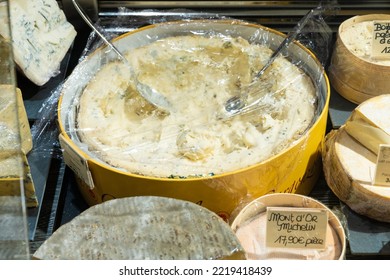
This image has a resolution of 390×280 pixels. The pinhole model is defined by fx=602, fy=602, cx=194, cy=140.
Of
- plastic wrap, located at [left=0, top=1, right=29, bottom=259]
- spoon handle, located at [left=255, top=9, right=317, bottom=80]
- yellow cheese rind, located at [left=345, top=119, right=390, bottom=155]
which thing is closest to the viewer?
plastic wrap, located at [left=0, top=1, right=29, bottom=259]

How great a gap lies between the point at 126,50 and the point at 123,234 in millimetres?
993

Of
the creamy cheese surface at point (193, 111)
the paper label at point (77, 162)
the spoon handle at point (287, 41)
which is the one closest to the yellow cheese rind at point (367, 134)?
the creamy cheese surface at point (193, 111)

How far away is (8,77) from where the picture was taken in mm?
1505

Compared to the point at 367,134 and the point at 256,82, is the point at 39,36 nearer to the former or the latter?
the point at 256,82

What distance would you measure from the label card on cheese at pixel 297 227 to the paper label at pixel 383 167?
25cm

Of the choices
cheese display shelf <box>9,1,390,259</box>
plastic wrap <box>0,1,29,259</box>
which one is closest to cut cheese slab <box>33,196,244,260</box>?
plastic wrap <box>0,1,29,259</box>

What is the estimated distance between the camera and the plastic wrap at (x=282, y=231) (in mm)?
A: 1613

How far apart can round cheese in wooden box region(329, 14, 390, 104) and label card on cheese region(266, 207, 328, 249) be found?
67 centimetres

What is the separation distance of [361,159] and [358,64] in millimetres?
396

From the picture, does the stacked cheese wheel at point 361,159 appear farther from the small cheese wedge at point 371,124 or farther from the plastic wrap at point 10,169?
the plastic wrap at point 10,169

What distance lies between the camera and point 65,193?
2.06 meters

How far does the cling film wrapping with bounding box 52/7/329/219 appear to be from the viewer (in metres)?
1.78

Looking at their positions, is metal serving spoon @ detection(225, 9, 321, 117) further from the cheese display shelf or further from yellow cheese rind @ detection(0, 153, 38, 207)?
A: yellow cheese rind @ detection(0, 153, 38, 207)
